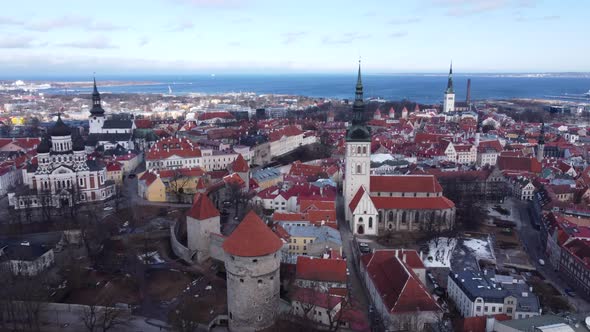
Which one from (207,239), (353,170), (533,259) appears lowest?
(533,259)

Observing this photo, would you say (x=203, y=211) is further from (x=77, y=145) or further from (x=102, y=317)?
(x=77, y=145)

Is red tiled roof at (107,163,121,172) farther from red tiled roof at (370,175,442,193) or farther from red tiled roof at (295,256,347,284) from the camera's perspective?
red tiled roof at (295,256,347,284)

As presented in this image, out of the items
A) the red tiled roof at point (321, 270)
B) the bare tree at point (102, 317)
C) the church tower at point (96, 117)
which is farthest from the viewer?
the church tower at point (96, 117)

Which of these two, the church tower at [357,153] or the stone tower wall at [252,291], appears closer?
the stone tower wall at [252,291]

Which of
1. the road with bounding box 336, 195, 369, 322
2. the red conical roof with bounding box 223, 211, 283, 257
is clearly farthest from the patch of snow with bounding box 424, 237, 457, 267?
the red conical roof with bounding box 223, 211, 283, 257

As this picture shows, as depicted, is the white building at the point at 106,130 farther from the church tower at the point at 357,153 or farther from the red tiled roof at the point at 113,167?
the church tower at the point at 357,153

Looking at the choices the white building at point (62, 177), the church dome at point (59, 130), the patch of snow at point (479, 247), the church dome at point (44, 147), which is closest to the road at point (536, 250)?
the patch of snow at point (479, 247)

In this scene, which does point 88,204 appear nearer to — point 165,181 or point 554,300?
point 165,181

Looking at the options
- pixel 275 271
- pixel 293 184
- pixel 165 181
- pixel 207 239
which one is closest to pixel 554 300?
pixel 275 271
